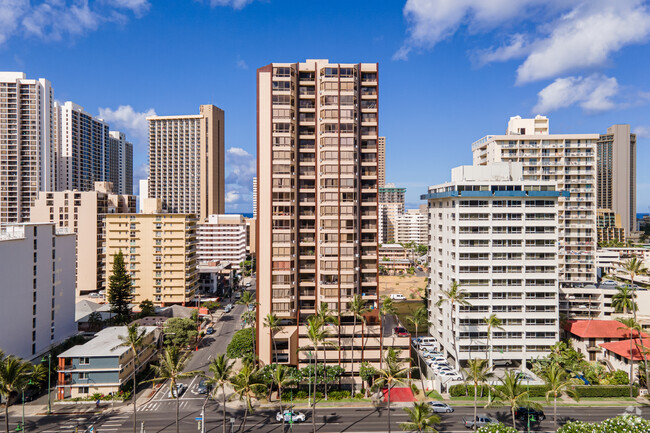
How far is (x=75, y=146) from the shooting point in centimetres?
17875

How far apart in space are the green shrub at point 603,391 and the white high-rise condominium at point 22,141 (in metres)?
179

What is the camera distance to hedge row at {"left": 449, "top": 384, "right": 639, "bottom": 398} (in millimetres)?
60531

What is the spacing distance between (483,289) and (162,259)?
8661cm

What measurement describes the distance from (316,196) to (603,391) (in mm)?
55605

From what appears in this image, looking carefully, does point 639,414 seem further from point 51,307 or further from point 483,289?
point 51,307

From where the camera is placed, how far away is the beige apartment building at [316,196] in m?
67.1

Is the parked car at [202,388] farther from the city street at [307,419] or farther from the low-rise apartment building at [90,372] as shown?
the low-rise apartment building at [90,372]

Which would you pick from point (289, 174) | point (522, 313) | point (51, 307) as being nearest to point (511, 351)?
point (522, 313)

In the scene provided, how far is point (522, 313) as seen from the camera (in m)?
70.6

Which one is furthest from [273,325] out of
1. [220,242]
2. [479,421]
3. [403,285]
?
[220,242]

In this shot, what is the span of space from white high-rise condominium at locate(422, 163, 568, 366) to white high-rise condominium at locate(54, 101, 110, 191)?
17204cm

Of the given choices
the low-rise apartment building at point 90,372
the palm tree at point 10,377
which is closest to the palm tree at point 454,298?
the low-rise apartment building at point 90,372

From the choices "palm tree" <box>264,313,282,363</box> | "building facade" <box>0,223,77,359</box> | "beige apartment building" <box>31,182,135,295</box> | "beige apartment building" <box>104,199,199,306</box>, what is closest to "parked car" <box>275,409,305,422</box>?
"palm tree" <box>264,313,282,363</box>

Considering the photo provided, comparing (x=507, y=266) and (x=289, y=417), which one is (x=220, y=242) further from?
(x=507, y=266)
